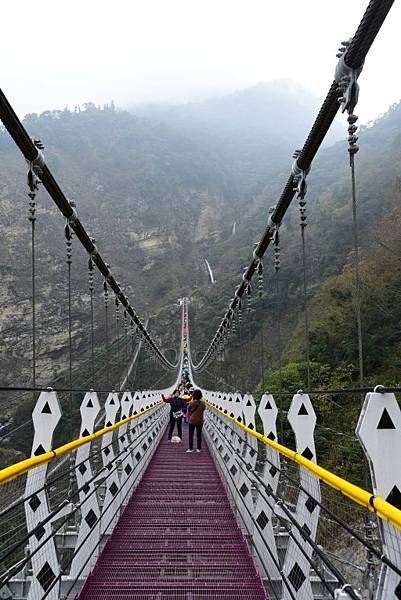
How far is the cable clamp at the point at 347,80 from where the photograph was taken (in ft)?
11.1

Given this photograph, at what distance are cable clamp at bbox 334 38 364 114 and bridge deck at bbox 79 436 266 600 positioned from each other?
2.70 m

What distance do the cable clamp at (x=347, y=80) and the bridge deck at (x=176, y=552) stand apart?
8.87 ft

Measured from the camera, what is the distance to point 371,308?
14.3 metres

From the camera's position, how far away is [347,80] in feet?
11.3

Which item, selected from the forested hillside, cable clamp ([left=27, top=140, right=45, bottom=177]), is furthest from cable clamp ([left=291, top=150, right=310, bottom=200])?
the forested hillside

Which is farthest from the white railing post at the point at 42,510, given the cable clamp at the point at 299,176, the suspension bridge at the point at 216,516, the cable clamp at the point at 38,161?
the cable clamp at the point at 299,176

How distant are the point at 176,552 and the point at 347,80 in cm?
302

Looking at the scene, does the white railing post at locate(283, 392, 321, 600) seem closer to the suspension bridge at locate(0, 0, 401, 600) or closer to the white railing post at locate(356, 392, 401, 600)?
the suspension bridge at locate(0, 0, 401, 600)

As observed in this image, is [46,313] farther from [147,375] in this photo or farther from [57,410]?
[57,410]

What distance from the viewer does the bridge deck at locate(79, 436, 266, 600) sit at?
290 cm

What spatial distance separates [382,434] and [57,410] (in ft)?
6.64

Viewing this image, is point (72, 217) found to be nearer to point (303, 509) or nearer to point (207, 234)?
point (303, 509)

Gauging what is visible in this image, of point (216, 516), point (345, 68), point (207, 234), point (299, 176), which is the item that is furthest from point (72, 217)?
point (207, 234)

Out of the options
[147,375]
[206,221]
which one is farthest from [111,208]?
[147,375]
